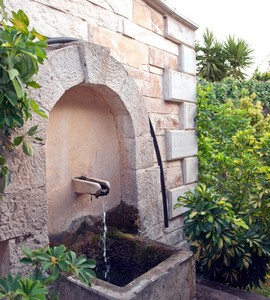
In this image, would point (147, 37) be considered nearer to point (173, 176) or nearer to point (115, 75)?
point (115, 75)

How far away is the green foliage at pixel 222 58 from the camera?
32.2ft

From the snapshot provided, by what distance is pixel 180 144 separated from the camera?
319cm

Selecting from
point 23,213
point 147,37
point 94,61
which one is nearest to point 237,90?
point 147,37

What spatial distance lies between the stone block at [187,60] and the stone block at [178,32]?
69 mm

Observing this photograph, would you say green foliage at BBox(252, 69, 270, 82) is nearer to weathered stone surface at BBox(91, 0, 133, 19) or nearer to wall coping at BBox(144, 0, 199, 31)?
wall coping at BBox(144, 0, 199, 31)

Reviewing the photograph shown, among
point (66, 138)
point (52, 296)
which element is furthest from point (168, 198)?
point (52, 296)

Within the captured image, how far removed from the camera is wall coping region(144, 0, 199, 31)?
285 cm

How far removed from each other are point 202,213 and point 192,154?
3.60 ft

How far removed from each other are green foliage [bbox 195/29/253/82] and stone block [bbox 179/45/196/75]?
672 centimetres

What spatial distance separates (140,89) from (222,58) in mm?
8219

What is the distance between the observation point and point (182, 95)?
3236mm

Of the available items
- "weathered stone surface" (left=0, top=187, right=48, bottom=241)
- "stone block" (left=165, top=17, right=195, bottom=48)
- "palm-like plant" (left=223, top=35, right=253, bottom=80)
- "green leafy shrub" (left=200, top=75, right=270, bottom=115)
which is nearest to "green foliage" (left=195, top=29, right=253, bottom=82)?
"palm-like plant" (left=223, top=35, right=253, bottom=80)

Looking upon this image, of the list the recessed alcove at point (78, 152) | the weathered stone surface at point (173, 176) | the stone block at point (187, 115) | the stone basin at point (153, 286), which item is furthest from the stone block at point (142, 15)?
the stone basin at point (153, 286)

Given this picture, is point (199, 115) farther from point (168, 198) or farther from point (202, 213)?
point (202, 213)
